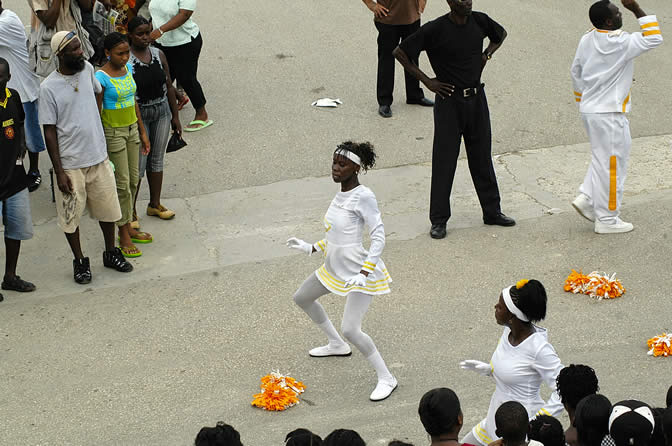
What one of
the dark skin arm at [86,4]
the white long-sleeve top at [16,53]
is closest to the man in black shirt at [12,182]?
the white long-sleeve top at [16,53]

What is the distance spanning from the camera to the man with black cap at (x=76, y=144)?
26.2ft

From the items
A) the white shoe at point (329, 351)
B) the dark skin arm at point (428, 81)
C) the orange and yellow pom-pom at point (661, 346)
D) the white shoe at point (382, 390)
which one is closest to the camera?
the white shoe at point (382, 390)

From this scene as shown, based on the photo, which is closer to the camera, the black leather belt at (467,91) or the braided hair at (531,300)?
the braided hair at (531,300)

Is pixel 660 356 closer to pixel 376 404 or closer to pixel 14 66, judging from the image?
pixel 376 404

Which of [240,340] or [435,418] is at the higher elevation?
[435,418]

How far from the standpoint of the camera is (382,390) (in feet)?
22.4

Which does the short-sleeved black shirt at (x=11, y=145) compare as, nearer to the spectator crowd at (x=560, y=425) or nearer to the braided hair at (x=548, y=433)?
the spectator crowd at (x=560, y=425)

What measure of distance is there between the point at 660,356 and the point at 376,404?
2.15 metres

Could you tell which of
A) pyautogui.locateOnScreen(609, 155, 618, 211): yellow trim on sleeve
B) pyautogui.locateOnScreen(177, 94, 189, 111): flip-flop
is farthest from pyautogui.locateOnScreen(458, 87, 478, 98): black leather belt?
pyautogui.locateOnScreen(177, 94, 189, 111): flip-flop

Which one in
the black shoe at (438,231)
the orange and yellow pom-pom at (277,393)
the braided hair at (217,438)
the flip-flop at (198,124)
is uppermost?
the braided hair at (217,438)

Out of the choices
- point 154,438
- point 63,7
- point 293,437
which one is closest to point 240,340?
point 154,438

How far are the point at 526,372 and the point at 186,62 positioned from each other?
6760 mm

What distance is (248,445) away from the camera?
20.9 feet

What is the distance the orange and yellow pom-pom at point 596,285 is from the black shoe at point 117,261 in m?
3.82
